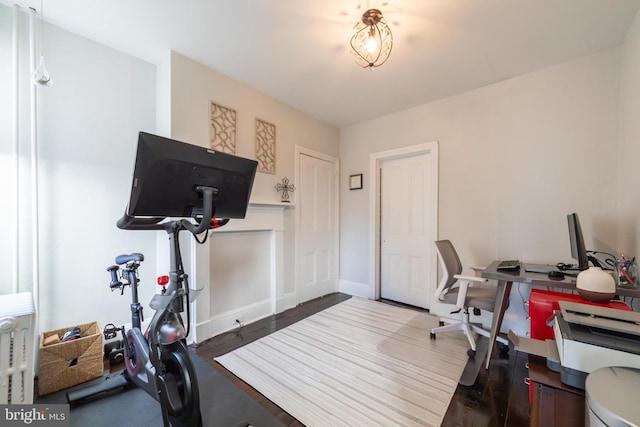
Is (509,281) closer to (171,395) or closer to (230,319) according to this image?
(171,395)

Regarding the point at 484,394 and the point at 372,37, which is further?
the point at 372,37

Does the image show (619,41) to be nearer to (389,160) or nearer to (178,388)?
(389,160)

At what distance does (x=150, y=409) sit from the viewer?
156cm

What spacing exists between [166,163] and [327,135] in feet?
10.1

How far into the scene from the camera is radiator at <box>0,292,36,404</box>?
1203 millimetres

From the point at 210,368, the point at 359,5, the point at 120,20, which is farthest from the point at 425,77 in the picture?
the point at 210,368

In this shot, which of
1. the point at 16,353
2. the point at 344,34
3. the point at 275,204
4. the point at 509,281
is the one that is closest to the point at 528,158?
the point at 509,281

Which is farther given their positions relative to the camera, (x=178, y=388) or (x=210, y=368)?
(x=210, y=368)

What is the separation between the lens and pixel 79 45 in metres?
2.05

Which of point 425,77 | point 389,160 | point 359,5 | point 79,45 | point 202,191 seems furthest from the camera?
point 389,160

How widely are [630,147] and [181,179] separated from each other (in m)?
3.09

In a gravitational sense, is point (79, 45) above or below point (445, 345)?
above

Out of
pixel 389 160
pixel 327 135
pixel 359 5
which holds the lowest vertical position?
pixel 389 160

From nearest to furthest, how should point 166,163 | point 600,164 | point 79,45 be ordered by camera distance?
point 166,163 → point 79,45 → point 600,164
